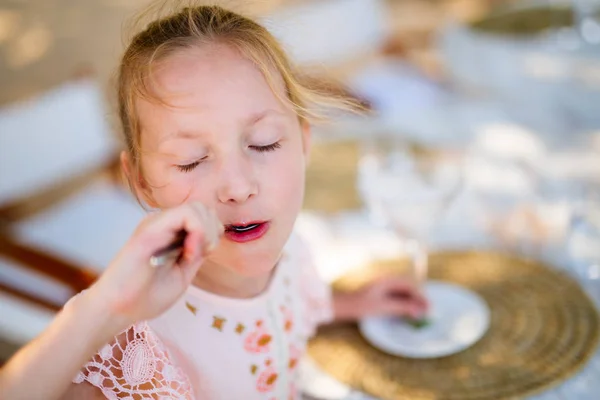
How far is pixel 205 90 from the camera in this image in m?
0.80

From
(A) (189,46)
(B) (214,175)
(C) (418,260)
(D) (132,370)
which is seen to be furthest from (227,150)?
(C) (418,260)

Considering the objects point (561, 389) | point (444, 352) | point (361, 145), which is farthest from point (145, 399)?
point (361, 145)

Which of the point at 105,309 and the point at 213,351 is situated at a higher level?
the point at 105,309

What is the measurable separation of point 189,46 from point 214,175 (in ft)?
0.53

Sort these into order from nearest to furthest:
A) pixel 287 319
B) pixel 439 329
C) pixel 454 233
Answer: pixel 287 319, pixel 439 329, pixel 454 233

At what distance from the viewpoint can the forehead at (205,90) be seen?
2.60 ft

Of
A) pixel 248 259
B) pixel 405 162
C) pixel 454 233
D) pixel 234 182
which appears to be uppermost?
pixel 234 182

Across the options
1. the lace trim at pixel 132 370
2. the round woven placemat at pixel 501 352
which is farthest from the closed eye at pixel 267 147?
the round woven placemat at pixel 501 352

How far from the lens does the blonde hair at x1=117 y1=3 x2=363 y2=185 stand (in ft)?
2.71

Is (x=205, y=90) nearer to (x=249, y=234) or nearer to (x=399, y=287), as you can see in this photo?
(x=249, y=234)

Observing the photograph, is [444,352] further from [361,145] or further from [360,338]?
[361,145]

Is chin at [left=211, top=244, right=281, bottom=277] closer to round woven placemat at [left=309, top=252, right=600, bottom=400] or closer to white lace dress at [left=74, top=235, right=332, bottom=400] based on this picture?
white lace dress at [left=74, top=235, right=332, bottom=400]

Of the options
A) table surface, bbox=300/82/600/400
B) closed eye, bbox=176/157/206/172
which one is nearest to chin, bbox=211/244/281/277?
closed eye, bbox=176/157/206/172

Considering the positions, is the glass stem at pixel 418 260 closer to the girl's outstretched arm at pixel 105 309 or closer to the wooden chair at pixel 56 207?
the girl's outstretched arm at pixel 105 309
